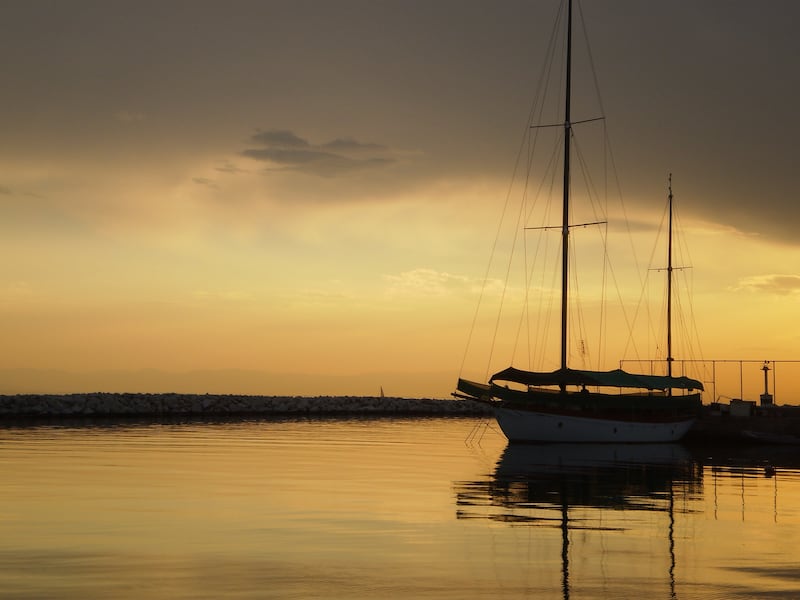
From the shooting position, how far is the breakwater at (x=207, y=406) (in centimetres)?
7712

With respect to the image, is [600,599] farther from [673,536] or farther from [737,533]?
[737,533]

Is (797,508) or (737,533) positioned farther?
(797,508)

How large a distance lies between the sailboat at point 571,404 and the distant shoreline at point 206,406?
32.9 metres

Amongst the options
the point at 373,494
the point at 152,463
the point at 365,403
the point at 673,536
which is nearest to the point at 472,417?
the point at 365,403

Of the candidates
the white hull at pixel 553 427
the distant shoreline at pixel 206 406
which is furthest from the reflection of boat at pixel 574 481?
the distant shoreline at pixel 206 406

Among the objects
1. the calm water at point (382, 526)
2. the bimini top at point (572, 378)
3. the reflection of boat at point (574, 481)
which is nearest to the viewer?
the calm water at point (382, 526)

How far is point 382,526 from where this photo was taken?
2150cm

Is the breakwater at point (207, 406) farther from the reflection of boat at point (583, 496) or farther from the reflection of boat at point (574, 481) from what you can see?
the reflection of boat at point (583, 496)

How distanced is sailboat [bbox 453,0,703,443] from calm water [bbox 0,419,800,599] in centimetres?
1332

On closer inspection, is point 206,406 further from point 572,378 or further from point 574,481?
point 574,481

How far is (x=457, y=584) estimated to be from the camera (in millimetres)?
15234

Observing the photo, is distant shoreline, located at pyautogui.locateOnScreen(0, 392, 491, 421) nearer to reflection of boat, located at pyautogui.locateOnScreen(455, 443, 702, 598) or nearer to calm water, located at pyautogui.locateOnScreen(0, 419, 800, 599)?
calm water, located at pyautogui.locateOnScreen(0, 419, 800, 599)

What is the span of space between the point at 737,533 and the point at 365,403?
260ft

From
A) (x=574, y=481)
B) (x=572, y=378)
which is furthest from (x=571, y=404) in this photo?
(x=574, y=481)
